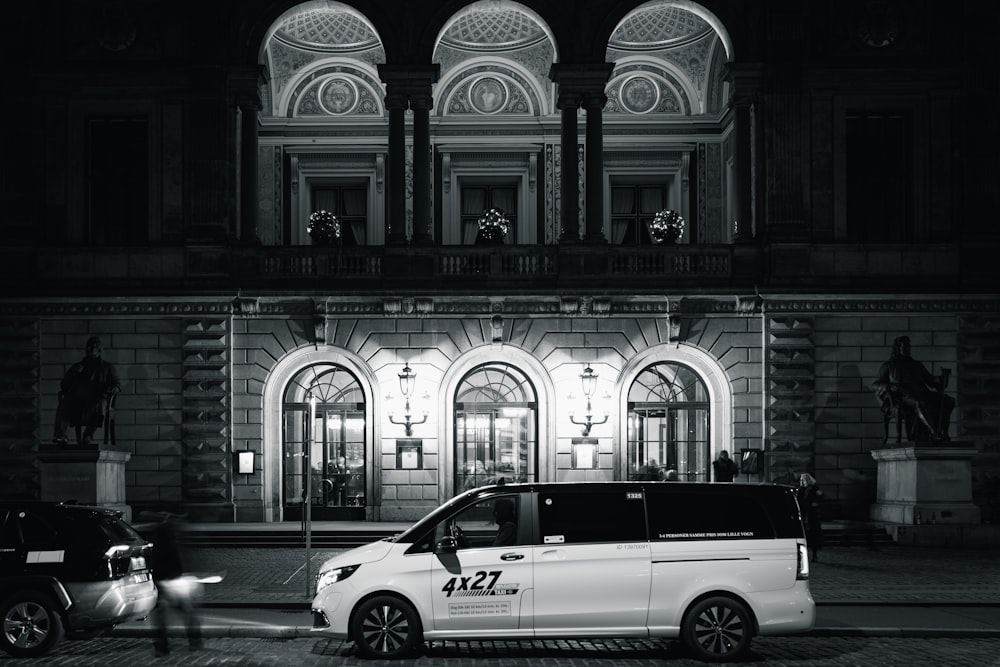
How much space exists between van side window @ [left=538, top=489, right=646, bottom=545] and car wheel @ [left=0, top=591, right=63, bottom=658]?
5722 millimetres

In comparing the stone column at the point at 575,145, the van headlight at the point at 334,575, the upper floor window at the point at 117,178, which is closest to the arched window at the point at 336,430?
the upper floor window at the point at 117,178

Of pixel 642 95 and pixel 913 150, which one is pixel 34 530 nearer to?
pixel 913 150

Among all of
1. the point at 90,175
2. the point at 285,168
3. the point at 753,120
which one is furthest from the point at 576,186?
the point at 90,175

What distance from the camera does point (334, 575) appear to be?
14.0 m

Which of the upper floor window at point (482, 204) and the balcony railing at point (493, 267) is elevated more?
the upper floor window at point (482, 204)

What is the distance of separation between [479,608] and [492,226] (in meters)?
19.3

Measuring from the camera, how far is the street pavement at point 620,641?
13.8 meters

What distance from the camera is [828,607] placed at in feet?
59.2

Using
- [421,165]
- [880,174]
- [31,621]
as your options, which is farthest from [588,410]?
[31,621]

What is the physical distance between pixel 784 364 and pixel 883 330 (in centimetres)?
272

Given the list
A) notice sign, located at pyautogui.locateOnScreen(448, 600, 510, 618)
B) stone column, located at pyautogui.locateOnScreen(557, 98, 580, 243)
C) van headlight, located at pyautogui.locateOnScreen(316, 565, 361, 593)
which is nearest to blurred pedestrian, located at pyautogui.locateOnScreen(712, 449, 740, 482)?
stone column, located at pyautogui.locateOnScreen(557, 98, 580, 243)

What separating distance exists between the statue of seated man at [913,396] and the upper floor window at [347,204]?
15410 millimetres

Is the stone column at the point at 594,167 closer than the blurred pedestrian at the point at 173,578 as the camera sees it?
No

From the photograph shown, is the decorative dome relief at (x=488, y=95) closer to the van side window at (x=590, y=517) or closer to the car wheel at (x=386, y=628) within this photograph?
the van side window at (x=590, y=517)
